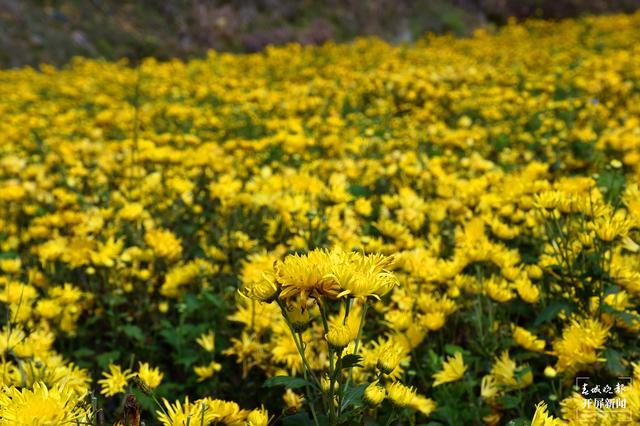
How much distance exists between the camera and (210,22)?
15.1m

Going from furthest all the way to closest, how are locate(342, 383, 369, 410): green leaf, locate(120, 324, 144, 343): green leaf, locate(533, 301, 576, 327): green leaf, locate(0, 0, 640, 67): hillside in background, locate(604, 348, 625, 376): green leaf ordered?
locate(0, 0, 640, 67): hillside in background, locate(120, 324, 144, 343): green leaf, locate(533, 301, 576, 327): green leaf, locate(604, 348, 625, 376): green leaf, locate(342, 383, 369, 410): green leaf

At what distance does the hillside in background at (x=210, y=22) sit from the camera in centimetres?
1282

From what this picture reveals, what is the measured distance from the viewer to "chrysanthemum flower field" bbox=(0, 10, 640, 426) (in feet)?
3.92

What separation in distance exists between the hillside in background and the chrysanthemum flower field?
857cm

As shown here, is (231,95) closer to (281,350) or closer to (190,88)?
(190,88)

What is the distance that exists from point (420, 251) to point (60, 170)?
3.26 metres

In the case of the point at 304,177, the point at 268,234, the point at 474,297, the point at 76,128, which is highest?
the point at 76,128

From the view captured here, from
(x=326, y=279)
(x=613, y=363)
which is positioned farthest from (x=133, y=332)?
(x=613, y=363)

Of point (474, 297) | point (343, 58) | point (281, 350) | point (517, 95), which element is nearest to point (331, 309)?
point (281, 350)

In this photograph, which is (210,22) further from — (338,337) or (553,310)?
(338,337)

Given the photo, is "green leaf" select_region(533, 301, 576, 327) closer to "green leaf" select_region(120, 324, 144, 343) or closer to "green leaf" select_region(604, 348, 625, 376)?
"green leaf" select_region(604, 348, 625, 376)

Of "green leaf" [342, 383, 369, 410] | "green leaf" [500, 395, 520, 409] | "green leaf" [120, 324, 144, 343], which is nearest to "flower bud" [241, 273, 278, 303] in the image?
"green leaf" [342, 383, 369, 410]

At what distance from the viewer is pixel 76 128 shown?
529 centimetres

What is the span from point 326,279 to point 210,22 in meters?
15.5
